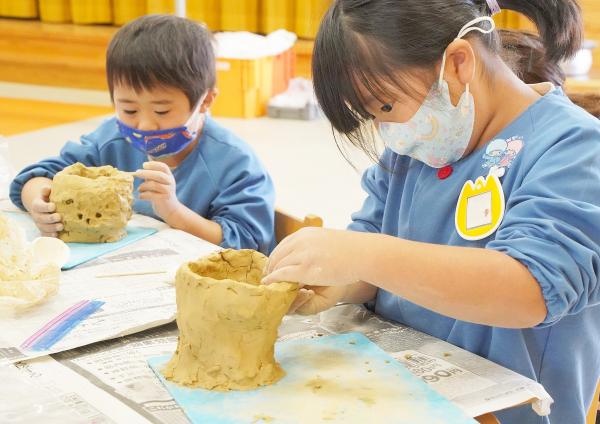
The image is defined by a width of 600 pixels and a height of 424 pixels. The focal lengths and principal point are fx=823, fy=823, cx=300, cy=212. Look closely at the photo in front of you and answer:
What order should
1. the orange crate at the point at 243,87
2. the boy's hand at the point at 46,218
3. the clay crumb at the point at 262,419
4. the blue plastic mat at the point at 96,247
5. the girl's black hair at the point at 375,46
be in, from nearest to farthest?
the clay crumb at the point at 262,419 < the girl's black hair at the point at 375,46 < the blue plastic mat at the point at 96,247 < the boy's hand at the point at 46,218 < the orange crate at the point at 243,87

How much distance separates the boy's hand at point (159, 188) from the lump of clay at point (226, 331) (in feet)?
1.74

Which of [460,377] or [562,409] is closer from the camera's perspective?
[460,377]

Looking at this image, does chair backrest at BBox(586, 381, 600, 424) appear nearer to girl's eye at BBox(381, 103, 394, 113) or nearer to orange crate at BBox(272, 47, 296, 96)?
girl's eye at BBox(381, 103, 394, 113)

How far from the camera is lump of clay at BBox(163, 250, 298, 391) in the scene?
0.81 meters

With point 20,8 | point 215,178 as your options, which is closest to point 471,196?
point 215,178

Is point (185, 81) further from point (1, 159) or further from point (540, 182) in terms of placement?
point (540, 182)

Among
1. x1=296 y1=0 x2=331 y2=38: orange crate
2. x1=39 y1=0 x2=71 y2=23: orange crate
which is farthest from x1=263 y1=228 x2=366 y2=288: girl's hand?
x1=39 y1=0 x2=71 y2=23: orange crate

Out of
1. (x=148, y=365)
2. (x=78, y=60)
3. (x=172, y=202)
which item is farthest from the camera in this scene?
(x=78, y=60)

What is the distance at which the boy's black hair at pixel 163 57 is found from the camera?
1.48 m

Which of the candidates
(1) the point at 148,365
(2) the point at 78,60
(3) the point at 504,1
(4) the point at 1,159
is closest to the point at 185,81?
(4) the point at 1,159

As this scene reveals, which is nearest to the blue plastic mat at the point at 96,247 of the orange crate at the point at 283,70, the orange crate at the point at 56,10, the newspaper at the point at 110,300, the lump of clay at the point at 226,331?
the newspaper at the point at 110,300

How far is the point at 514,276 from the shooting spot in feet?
2.63

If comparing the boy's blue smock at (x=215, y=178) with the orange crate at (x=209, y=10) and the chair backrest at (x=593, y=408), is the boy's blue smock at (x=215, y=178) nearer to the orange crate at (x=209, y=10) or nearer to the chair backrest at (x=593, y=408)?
the chair backrest at (x=593, y=408)

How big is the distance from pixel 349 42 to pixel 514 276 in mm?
311
